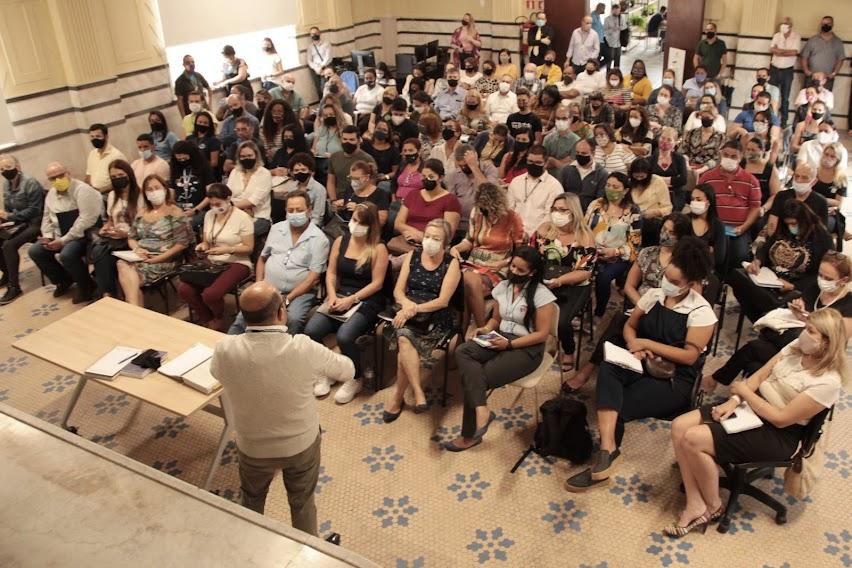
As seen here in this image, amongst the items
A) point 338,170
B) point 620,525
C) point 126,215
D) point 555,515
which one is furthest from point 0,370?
point 620,525

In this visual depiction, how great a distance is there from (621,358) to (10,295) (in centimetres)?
533

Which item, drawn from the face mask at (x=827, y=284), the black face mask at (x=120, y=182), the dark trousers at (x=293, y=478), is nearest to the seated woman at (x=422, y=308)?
the dark trousers at (x=293, y=478)

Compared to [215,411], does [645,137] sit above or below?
above

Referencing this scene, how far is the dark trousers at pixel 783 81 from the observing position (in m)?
10.5

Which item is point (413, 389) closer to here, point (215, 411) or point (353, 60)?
point (215, 411)

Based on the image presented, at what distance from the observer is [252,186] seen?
637cm

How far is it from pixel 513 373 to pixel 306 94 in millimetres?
9947

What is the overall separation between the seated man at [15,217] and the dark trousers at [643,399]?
5223 mm

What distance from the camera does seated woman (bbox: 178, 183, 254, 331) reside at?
5.61 m

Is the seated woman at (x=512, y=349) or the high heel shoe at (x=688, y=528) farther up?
the seated woman at (x=512, y=349)

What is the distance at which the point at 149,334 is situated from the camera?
445 cm

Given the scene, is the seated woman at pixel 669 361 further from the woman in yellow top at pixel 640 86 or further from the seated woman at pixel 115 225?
the woman in yellow top at pixel 640 86

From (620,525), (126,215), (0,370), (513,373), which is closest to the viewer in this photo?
(620,525)

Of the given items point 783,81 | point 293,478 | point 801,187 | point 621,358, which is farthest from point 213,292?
point 783,81
